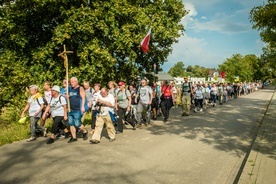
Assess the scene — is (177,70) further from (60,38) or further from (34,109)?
(34,109)

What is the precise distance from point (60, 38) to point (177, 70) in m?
131

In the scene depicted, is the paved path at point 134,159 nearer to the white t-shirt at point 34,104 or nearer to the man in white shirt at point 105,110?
the man in white shirt at point 105,110

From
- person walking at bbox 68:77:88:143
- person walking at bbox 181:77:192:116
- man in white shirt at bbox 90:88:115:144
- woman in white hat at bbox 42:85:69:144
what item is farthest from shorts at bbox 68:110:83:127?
person walking at bbox 181:77:192:116

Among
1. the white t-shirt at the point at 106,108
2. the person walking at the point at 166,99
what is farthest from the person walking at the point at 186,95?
the white t-shirt at the point at 106,108

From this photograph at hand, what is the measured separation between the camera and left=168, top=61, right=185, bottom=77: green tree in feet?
457

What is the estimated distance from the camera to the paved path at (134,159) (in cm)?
500

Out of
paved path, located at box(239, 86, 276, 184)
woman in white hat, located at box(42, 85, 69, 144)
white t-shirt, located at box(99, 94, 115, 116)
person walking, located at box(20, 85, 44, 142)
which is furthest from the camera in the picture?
person walking, located at box(20, 85, 44, 142)

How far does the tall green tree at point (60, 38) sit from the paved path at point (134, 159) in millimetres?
6533

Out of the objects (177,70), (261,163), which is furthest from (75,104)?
(177,70)

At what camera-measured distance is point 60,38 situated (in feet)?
45.4

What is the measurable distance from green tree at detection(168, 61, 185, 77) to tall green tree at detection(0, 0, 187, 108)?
122316mm

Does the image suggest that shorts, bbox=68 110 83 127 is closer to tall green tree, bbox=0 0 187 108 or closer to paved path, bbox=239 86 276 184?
paved path, bbox=239 86 276 184

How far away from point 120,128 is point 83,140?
1.71 meters

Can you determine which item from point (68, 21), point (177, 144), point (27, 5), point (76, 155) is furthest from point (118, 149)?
point (27, 5)
